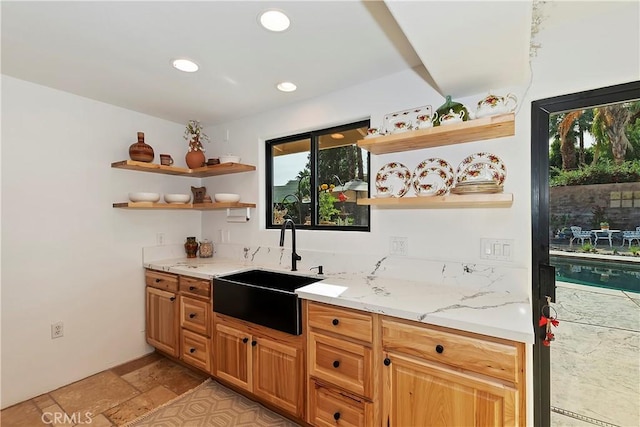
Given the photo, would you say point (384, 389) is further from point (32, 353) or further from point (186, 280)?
point (32, 353)

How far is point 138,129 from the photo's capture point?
279cm

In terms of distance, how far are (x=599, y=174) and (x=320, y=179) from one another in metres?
1.79

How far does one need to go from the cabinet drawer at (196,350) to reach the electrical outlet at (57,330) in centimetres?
90

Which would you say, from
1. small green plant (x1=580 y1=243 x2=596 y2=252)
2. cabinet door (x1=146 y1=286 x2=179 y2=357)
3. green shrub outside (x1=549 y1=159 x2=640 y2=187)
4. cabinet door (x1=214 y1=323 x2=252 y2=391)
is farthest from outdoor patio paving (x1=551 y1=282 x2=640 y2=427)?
cabinet door (x1=146 y1=286 x2=179 y2=357)

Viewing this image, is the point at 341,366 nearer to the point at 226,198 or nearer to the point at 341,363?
the point at 341,363

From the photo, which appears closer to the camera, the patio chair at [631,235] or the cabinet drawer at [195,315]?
the patio chair at [631,235]

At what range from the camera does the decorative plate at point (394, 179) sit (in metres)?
1.98

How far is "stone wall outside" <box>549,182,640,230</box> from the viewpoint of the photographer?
1415 mm

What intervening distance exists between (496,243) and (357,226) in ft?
3.15

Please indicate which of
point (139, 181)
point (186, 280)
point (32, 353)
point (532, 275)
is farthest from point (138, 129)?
point (532, 275)

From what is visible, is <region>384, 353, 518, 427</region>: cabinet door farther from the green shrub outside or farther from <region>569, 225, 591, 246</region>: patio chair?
the green shrub outside

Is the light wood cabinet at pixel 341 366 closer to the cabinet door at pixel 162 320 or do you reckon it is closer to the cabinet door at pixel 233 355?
the cabinet door at pixel 233 355

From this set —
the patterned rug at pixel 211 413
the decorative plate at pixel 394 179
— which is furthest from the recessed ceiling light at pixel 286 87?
the patterned rug at pixel 211 413

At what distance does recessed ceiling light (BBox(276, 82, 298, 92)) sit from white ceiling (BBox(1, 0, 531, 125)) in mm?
56
